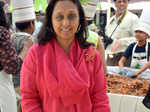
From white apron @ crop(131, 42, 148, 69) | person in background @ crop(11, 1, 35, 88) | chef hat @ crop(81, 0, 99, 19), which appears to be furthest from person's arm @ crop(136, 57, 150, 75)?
person in background @ crop(11, 1, 35, 88)

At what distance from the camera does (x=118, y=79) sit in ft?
7.21

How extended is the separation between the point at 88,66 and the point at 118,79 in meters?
1.30

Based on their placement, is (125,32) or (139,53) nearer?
(139,53)

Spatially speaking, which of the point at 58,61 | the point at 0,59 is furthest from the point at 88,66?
the point at 0,59

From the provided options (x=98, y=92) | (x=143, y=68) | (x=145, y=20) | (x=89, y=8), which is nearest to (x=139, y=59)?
(x=143, y=68)

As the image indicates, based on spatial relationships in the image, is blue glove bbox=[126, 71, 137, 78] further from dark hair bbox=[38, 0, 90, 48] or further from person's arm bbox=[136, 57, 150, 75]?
dark hair bbox=[38, 0, 90, 48]

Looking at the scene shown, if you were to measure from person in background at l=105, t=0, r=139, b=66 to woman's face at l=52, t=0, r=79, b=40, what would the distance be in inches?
68.5

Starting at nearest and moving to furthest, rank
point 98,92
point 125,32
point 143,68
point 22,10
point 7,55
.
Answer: point 98,92
point 7,55
point 22,10
point 143,68
point 125,32

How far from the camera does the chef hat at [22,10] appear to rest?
173cm

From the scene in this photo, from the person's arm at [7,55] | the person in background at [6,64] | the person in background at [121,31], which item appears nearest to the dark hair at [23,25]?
the person in background at [6,64]

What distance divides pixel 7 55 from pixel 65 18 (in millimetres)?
612

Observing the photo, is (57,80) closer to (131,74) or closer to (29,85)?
(29,85)

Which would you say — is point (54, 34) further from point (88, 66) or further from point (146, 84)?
point (146, 84)

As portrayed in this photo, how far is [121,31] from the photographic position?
2.71m
